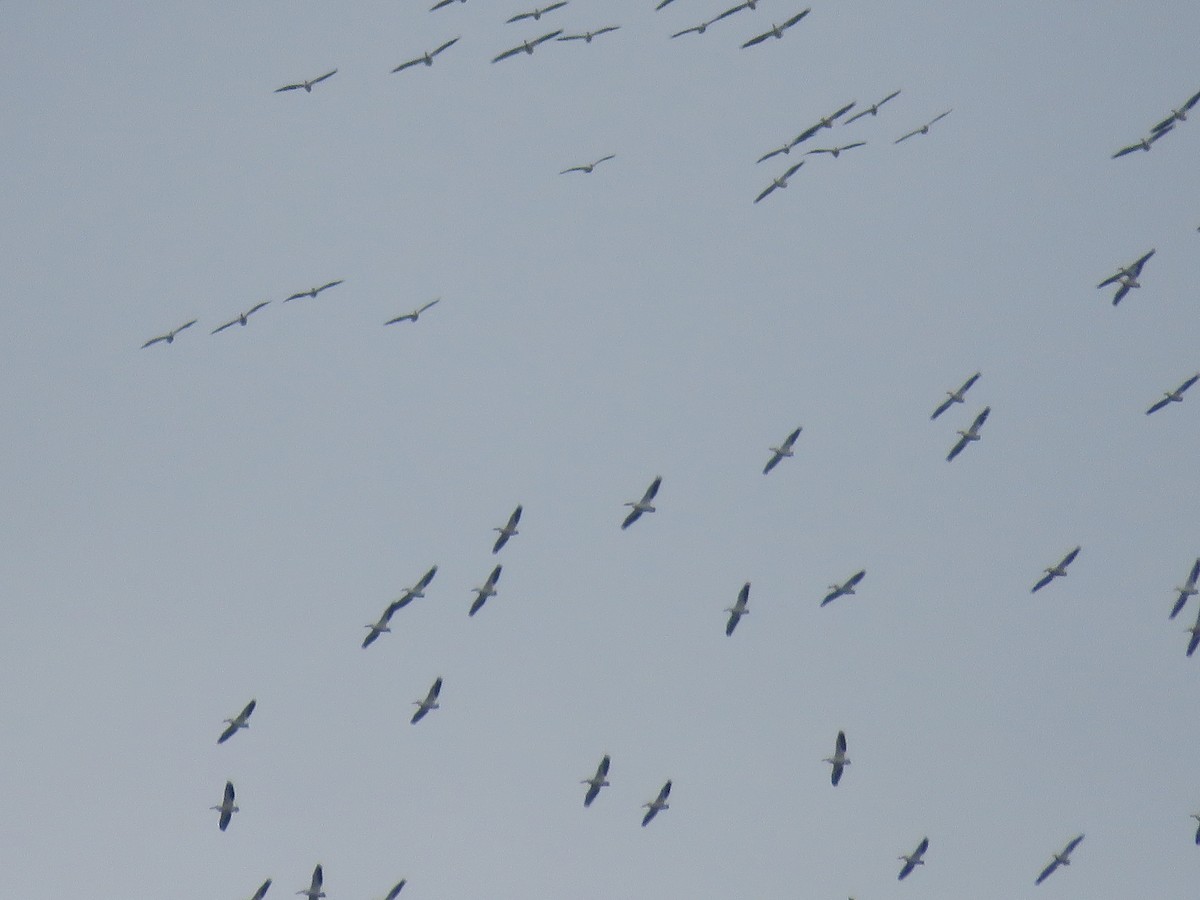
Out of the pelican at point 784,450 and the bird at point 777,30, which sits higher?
the bird at point 777,30

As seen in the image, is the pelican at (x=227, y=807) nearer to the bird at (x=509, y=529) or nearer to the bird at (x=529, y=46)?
the bird at (x=509, y=529)

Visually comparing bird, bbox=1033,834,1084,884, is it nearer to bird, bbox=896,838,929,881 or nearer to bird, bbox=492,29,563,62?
bird, bbox=896,838,929,881

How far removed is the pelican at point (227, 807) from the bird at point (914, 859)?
35.4 m

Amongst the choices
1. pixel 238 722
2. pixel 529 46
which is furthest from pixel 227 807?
pixel 529 46

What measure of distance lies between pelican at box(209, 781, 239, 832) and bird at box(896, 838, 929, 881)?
3537cm

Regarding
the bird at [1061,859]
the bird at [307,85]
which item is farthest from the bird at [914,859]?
the bird at [307,85]

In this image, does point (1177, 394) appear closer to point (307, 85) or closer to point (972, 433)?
point (972, 433)

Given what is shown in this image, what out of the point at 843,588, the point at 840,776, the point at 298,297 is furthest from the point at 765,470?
the point at 298,297

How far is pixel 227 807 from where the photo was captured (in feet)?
414

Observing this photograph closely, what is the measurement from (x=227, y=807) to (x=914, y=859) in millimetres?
36898

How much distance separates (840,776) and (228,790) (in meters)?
31.2

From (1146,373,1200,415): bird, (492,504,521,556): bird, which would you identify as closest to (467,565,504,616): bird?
(492,504,521,556): bird

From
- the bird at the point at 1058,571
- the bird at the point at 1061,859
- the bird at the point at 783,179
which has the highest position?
the bird at the point at 783,179

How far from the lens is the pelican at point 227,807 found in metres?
125
